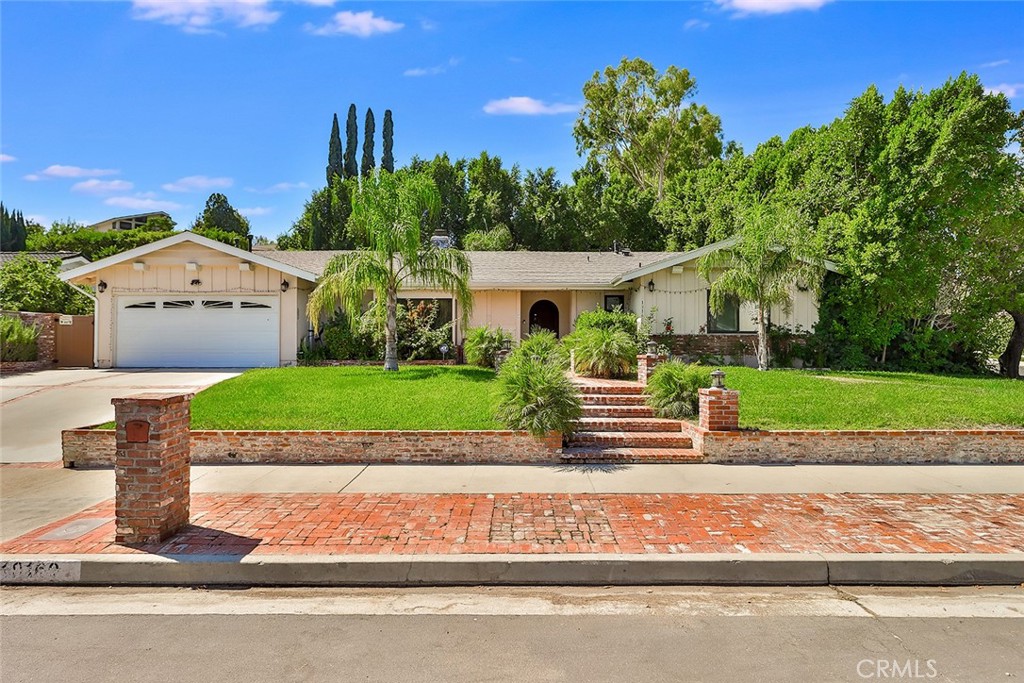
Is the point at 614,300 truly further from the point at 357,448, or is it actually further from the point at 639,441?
the point at 357,448

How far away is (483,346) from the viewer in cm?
1464

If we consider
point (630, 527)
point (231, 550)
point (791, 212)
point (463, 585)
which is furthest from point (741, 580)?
point (791, 212)

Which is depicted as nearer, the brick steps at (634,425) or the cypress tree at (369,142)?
the brick steps at (634,425)

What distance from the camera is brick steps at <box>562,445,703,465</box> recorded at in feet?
26.2

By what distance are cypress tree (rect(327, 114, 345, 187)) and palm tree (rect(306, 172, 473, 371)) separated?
39776mm

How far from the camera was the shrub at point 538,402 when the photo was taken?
8.20 m

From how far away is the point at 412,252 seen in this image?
12.7 m

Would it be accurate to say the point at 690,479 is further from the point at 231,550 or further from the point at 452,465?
the point at 231,550

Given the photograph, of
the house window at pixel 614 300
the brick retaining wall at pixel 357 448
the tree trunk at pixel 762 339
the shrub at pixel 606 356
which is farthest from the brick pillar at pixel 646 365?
the house window at pixel 614 300

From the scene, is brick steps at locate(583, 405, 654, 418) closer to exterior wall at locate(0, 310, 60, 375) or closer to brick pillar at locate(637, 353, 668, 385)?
brick pillar at locate(637, 353, 668, 385)

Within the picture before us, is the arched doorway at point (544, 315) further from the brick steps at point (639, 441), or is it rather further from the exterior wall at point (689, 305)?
the brick steps at point (639, 441)

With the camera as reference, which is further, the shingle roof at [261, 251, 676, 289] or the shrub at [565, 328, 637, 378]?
the shingle roof at [261, 251, 676, 289]

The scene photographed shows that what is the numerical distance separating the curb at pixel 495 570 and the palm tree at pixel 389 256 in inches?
337

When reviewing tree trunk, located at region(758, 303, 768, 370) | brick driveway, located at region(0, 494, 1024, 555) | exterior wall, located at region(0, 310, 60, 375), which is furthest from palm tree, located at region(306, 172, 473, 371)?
exterior wall, located at region(0, 310, 60, 375)
